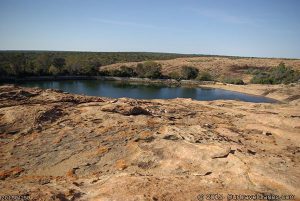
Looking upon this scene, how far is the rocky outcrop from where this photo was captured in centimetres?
1130

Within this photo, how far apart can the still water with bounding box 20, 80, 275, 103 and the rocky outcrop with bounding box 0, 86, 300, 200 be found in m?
44.4

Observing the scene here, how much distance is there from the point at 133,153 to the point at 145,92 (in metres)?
60.4

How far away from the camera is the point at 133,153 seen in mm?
15438

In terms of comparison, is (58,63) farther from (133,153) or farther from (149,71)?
(133,153)

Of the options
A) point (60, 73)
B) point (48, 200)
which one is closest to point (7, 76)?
point (60, 73)

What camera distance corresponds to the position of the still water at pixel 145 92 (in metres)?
69.1

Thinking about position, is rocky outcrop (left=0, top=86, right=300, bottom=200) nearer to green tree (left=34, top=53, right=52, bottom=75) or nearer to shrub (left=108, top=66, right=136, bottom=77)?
green tree (left=34, top=53, right=52, bottom=75)

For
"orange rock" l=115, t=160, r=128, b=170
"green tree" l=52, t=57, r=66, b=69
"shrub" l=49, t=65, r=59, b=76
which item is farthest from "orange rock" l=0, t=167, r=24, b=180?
"green tree" l=52, t=57, r=66, b=69

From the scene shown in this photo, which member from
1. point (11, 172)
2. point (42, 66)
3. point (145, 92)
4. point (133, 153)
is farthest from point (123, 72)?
point (11, 172)

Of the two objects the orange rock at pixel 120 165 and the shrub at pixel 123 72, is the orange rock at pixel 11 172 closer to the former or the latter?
the orange rock at pixel 120 165

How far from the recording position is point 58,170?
566 inches

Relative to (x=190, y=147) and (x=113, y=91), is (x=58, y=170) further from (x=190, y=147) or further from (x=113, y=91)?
(x=113, y=91)

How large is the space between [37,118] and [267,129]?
1620 centimetres

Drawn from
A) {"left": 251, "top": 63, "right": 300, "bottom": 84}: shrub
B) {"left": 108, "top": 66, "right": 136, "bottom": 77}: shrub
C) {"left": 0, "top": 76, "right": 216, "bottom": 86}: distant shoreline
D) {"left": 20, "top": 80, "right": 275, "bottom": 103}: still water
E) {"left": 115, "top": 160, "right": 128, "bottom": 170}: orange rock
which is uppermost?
{"left": 115, "top": 160, "right": 128, "bottom": 170}: orange rock
